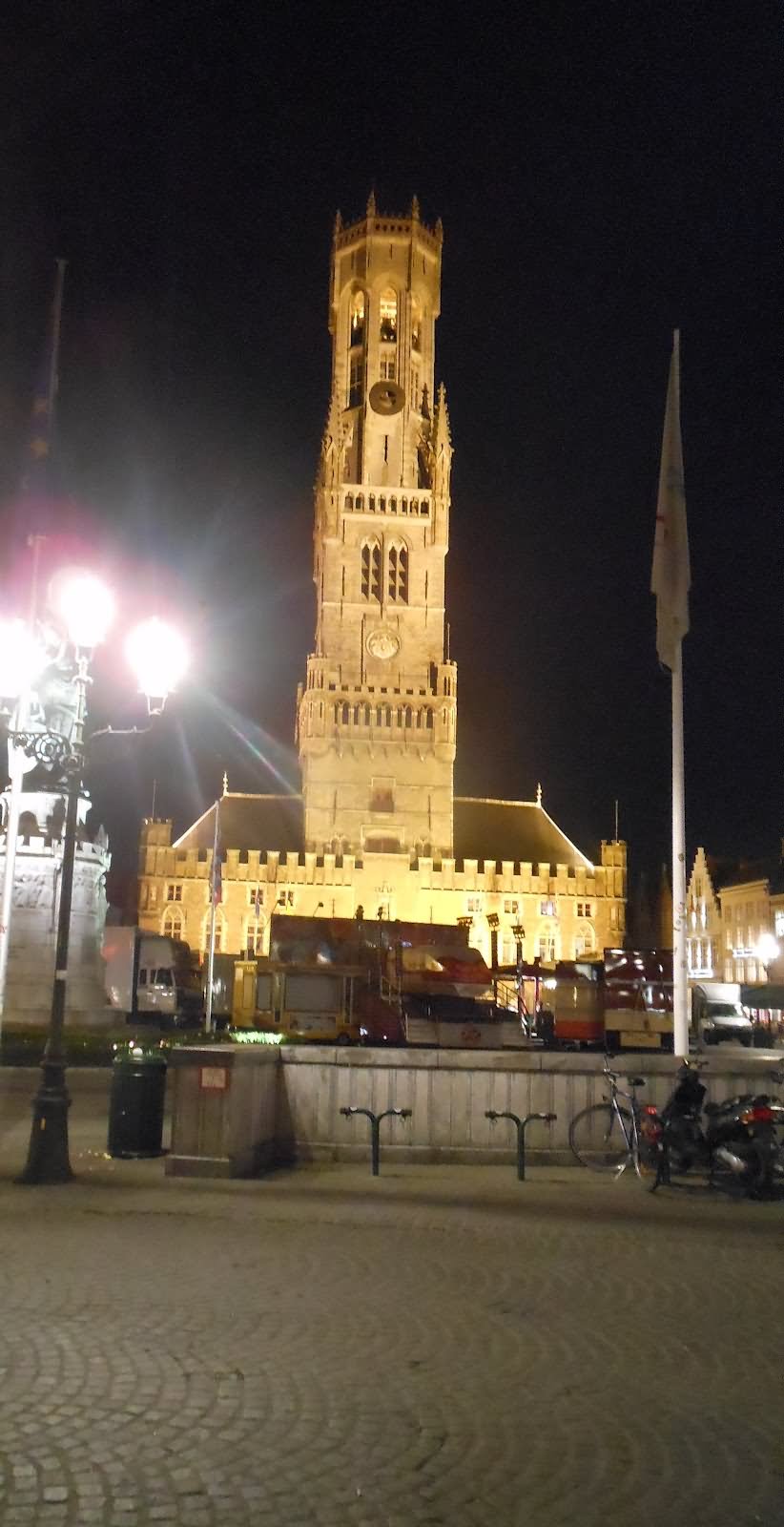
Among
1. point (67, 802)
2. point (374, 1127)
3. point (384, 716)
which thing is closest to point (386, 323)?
point (384, 716)

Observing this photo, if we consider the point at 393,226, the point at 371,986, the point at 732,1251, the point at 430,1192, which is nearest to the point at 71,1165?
the point at 430,1192

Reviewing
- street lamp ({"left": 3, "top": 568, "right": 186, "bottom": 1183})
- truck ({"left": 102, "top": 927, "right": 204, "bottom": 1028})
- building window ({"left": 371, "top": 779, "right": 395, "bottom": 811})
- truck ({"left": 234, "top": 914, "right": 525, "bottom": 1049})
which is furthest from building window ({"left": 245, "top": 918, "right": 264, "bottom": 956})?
street lamp ({"left": 3, "top": 568, "right": 186, "bottom": 1183})

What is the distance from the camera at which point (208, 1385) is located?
501cm

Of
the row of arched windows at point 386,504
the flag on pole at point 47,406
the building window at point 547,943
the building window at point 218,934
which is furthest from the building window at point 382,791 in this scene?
the flag on pole at point 47,406

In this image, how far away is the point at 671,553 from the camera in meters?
14.0

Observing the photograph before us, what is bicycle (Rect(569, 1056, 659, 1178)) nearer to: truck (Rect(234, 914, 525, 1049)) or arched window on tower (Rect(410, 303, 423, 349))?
truck (Rect(234, 914, 525, 1049))

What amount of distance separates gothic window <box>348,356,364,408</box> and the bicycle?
2542 inches

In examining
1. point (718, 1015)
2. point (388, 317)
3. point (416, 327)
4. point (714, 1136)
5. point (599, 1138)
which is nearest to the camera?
point (714, 1136)

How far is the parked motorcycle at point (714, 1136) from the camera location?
10.1 metres

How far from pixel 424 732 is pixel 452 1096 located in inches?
2085

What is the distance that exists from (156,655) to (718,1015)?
32145 mm

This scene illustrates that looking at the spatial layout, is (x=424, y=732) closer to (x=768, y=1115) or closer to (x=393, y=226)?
(x=393, y=226)

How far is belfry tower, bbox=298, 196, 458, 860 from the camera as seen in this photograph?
63.4m

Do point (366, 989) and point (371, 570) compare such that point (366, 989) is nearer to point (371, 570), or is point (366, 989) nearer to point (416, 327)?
point (371, 570)
